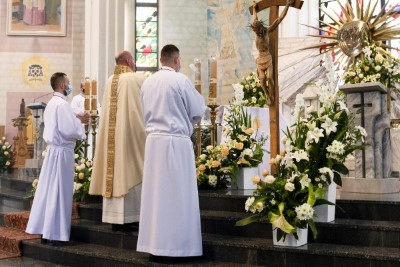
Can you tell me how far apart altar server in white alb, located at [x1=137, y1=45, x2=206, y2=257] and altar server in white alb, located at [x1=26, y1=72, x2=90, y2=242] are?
1426mm

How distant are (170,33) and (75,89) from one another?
123 inches

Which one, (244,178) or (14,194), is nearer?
(244,178)

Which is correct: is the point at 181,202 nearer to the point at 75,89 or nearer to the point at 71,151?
the point at 71,151

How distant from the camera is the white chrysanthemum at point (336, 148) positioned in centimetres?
482

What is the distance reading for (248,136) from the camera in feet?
22.4

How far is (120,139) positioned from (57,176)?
2.86 ft

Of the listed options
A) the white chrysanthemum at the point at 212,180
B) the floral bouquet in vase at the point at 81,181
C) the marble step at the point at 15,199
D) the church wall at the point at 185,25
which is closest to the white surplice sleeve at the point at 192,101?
the white chrysanthemum at the point at 212,180

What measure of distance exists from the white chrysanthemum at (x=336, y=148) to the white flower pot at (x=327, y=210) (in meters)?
0.32

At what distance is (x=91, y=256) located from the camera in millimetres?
5812

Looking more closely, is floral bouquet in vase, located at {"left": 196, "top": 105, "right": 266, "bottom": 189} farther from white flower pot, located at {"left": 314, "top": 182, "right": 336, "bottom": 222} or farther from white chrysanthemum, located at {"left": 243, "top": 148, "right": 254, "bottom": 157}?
white flower pot, located at {"left": 314, "top": 182, "right": 336, "bottom": 222}

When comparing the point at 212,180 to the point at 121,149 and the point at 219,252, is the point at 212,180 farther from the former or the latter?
the point at 219,252

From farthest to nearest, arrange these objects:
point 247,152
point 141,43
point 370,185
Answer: point 141,43
point 247,152
point 370,185

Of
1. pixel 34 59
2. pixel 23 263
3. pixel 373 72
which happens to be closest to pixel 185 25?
pixel 34 59

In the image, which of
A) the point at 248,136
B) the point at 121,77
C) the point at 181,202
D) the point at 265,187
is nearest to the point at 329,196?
the point at 265,187
